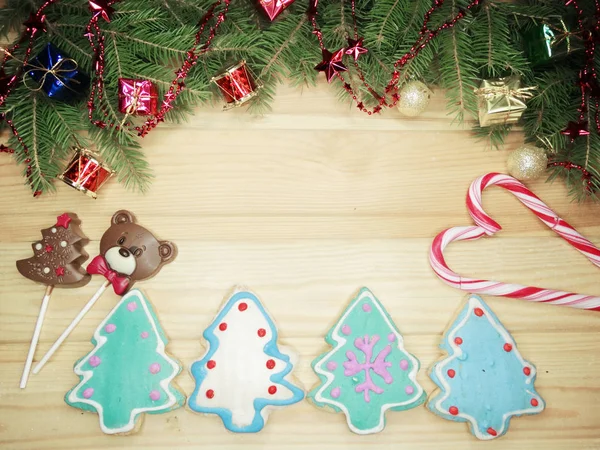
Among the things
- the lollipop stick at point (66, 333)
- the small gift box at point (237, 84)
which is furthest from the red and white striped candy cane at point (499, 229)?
the lollipop stick at point (66, 333)

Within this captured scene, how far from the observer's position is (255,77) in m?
1.39

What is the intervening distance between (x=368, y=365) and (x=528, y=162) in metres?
0.71

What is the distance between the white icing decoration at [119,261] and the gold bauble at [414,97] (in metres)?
0.85

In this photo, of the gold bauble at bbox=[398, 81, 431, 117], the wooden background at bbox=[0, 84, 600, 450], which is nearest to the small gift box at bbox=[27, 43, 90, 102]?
the wooden background at bbox=[0, 84, 600, 450]

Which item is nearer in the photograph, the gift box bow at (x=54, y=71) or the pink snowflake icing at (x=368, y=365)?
the gift box bow at (x=54, y=71)

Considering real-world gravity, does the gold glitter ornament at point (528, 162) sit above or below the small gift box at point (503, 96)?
below

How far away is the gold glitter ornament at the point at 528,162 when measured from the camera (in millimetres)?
1425

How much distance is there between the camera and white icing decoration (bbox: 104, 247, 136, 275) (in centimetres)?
137

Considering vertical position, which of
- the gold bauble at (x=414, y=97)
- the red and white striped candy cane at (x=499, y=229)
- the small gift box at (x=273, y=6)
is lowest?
the red and white striped candy cane at (x=499, y=229)

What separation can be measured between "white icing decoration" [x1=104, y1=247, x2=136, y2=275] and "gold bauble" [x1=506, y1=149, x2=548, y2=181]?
109 centimetres

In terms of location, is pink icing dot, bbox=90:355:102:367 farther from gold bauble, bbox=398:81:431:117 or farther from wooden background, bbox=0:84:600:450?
gold bauble, bbox=398:81:431:117

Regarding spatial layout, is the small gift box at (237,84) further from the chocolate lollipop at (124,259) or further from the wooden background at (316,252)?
the chocolate lollipop at (124,259)

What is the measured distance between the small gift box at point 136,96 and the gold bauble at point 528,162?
999 millimetres

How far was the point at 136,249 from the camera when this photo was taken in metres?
1.38
